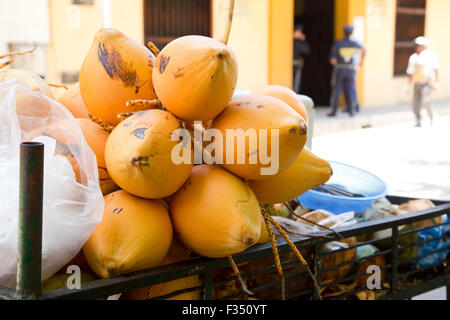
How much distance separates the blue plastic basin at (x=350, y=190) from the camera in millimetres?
2137

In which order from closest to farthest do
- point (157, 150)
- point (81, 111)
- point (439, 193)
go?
point (157, 150) < point (81, 111) < point (439, 193)

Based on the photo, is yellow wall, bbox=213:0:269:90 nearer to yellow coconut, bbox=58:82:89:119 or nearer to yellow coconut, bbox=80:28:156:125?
yellow coconut, bbox=58:82:89:119

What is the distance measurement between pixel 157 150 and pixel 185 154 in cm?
9

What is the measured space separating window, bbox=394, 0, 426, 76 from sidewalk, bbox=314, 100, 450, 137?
1.20m

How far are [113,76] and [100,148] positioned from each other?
0.63 ft

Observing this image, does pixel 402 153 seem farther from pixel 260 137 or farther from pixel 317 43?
pixel 260 137

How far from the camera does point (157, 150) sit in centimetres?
122


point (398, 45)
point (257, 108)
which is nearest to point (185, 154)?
point (257, 108)

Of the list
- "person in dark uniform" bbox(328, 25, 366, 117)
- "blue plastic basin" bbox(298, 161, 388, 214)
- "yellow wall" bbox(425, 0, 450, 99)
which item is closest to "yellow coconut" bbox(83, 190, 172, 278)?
"blue plastic basin" bbox(298, 161, 388, 214)

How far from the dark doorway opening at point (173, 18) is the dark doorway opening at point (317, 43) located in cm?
413

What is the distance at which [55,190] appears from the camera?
124 cm

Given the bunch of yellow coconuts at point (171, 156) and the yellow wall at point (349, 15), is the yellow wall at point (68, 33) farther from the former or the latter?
the bunch of yellow coconuts at point (171, 156)

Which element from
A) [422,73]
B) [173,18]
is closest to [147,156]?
[173,18]
